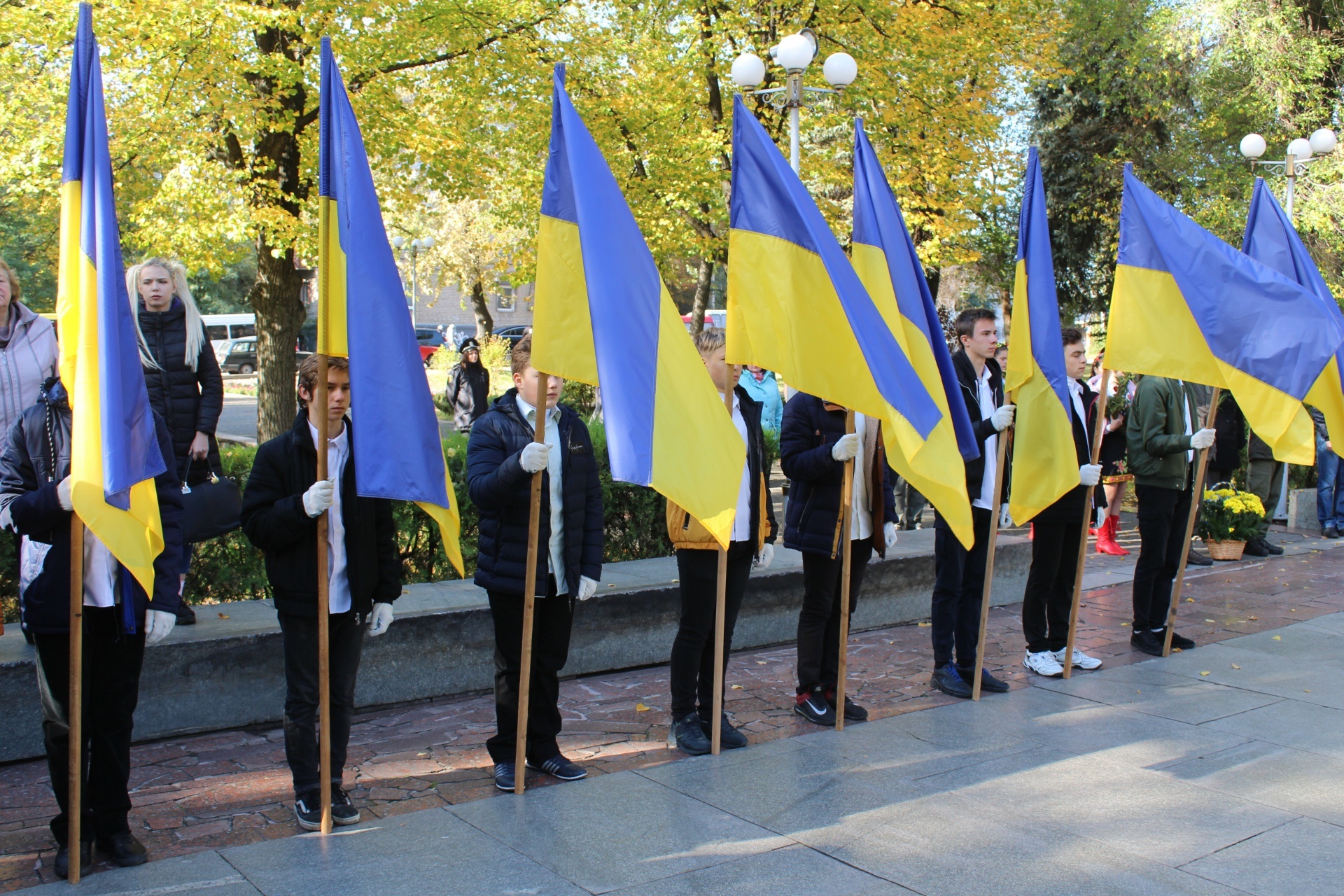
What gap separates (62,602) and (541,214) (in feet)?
7.39

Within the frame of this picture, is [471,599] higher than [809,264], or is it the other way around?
[809,264]

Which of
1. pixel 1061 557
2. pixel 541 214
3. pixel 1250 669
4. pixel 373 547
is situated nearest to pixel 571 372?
pixel 541 214

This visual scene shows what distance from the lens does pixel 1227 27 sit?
2072cm

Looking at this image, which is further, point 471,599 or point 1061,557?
point 1061,557

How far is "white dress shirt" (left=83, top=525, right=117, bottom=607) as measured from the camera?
3.87 meters

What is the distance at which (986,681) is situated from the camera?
656cm

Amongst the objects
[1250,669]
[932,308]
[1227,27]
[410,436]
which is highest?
[1227,27]

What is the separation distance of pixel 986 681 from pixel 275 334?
9.83 metres

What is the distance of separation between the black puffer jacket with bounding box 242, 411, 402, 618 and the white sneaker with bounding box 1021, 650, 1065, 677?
13.8 ft

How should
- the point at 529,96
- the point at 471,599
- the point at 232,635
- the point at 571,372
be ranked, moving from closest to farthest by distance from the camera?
the point at 571,372, the point at 232,635, the point at 471,599, the point at 529,96

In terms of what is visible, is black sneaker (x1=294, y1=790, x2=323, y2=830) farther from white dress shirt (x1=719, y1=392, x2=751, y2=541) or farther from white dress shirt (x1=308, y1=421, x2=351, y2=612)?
white dress shirt (x1=719, y1=392, x2=751, y2=541)

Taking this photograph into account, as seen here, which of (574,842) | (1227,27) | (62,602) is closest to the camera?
(62,602)

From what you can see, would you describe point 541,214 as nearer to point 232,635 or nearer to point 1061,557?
point 232,635

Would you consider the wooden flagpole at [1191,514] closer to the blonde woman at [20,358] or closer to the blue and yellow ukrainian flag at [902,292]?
the blue and yellow ukrainian flag at [902,292]
